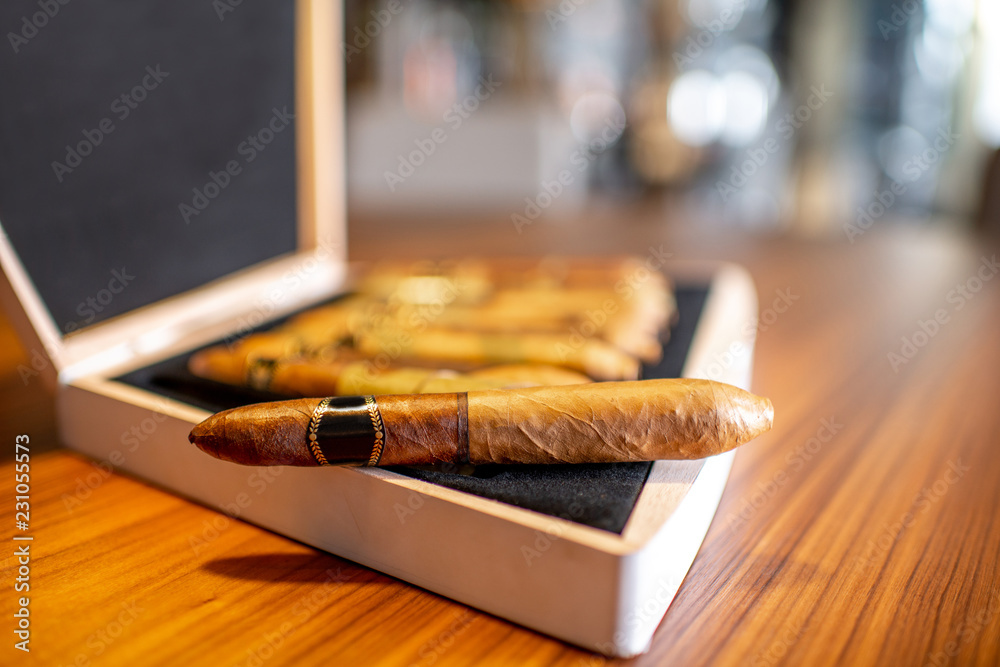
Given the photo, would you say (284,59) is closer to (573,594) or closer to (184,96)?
(184,96)

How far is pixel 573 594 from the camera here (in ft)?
1.35

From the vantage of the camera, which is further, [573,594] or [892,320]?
[892,320]

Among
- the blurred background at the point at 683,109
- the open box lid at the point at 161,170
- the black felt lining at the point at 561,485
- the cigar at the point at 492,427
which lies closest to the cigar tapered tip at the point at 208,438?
the cigar at the point at 492,427

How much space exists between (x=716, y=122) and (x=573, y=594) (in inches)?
227

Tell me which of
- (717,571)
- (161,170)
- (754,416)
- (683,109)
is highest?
(683,109)

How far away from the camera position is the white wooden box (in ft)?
1.35

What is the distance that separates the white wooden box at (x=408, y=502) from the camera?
0.41 meters

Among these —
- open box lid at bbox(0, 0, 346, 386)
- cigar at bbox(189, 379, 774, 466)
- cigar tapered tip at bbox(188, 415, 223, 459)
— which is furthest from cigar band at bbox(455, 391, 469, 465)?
open box lid at bbox(0, 0, 346, 386)

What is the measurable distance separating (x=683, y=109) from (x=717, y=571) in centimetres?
564

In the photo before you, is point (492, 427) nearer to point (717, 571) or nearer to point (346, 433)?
point (346, 433)

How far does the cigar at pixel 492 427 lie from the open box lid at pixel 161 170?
1.16 feet

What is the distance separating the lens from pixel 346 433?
1.51 feet

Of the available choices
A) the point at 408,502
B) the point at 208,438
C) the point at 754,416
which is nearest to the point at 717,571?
the point at 754,416

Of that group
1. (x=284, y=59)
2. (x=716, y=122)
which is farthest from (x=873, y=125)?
(x=284, y=59)
